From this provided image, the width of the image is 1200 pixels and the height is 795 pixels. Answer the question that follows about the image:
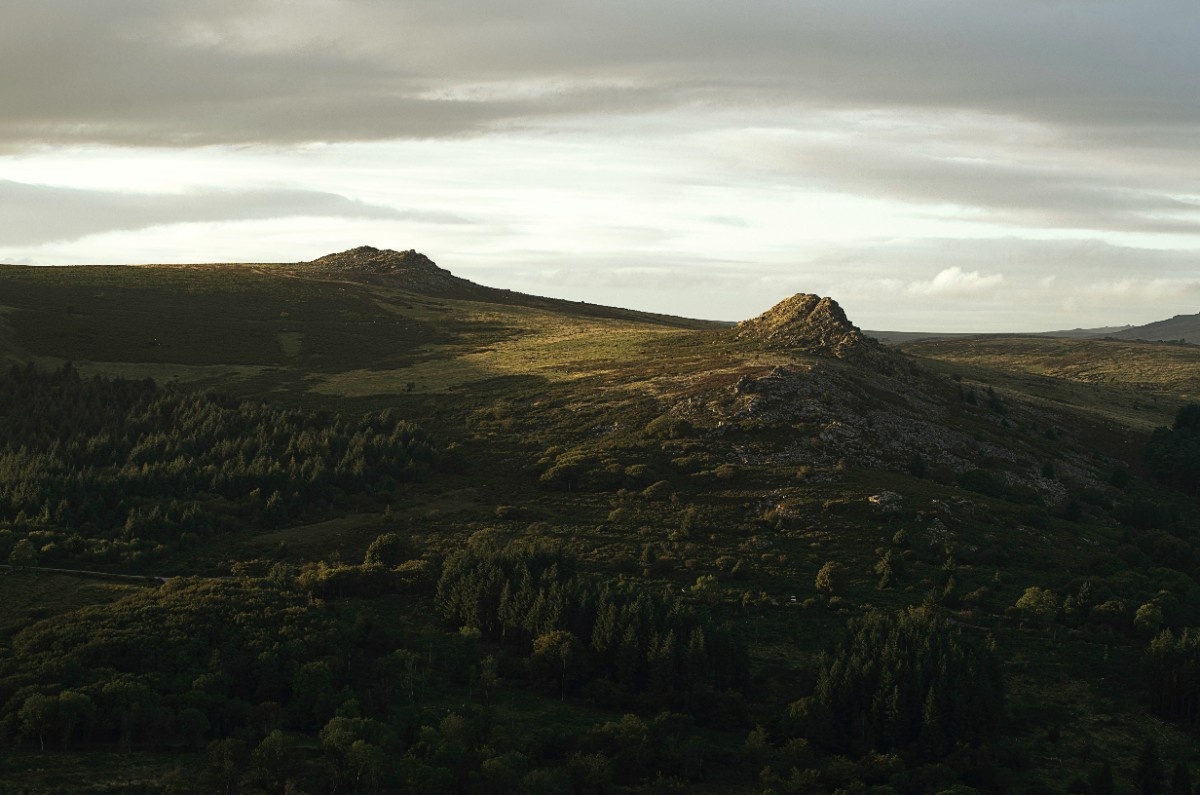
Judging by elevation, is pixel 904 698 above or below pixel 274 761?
above

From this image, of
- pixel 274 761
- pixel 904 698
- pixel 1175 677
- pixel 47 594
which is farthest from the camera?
pixel 47 594

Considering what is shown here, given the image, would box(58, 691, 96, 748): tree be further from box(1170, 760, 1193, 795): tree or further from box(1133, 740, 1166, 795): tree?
box(1170, 760, 1193, 795): tree

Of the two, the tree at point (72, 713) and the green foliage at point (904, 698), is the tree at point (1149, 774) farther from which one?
the tree at point (72, 713)

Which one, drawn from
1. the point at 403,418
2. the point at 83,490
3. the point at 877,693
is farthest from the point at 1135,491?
the point at 83,490

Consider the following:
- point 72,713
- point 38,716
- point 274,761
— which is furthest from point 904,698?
point 38,716

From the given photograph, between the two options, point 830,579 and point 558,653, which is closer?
point 558,653

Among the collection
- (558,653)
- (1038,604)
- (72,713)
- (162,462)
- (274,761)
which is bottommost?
(274,761)

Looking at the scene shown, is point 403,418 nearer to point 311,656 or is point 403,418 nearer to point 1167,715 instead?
point 311,656

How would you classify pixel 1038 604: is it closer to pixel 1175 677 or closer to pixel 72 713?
pixel 1175 677

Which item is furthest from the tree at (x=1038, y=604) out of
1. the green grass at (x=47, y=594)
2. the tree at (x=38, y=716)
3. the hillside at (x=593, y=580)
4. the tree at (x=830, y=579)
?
the green grass at (x=47, y=594)
